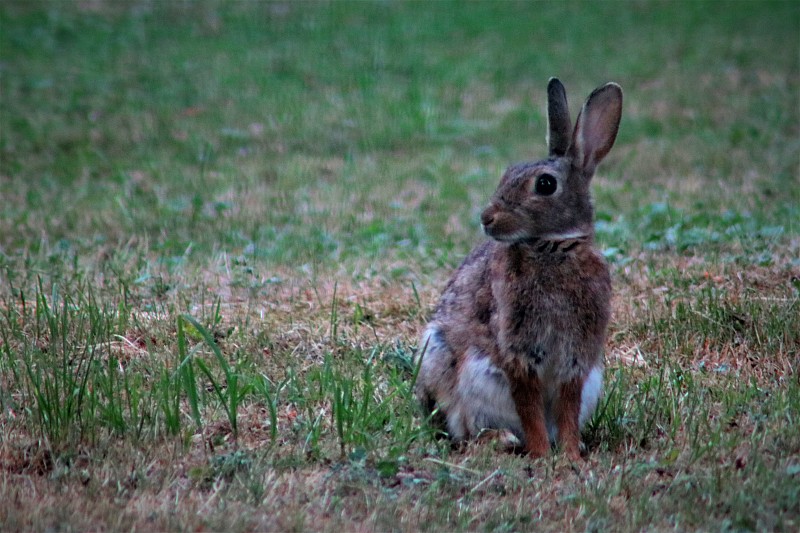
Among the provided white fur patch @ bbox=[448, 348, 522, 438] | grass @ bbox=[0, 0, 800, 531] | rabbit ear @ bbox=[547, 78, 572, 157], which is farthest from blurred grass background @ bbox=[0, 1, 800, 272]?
white fur patch @ bbox=[448, 348, 522, 438]

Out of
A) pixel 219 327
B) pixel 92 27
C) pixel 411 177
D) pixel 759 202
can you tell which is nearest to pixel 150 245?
pixel 219 327

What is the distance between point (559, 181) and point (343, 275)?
2489 millimetres

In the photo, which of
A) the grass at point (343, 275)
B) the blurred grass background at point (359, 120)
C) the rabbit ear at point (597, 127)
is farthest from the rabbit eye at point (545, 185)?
the blurred grass background at point (359, 120)

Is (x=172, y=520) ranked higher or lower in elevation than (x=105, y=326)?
lower

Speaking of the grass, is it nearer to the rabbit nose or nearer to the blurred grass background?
the blurred grass background

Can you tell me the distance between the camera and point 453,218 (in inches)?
331

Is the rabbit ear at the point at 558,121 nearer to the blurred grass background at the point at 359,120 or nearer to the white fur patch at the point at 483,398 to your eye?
the white fur patch at the point at 483,398

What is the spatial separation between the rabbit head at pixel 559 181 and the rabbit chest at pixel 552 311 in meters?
0.10

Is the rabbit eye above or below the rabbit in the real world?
above

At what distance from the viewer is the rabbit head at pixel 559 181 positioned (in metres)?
4.37

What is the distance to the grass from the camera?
150 inches

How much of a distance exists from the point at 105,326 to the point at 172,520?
1.88 meters

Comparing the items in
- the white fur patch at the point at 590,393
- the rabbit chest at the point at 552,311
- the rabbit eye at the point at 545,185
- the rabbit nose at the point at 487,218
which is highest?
the rabbit eye at the point at 545,185

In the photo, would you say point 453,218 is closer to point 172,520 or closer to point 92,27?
point 172,520
